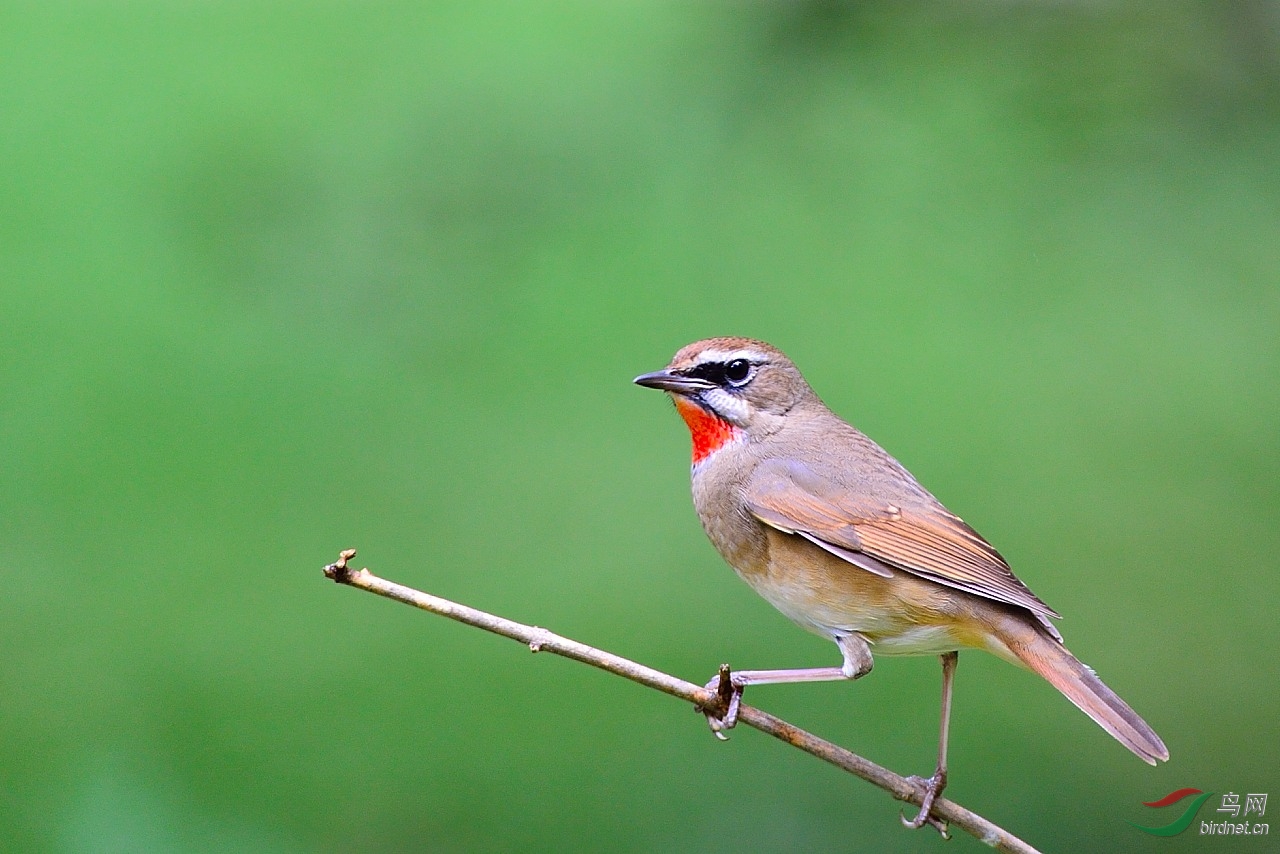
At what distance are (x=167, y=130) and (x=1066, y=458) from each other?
18.1ft

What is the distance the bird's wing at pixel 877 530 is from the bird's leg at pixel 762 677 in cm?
23

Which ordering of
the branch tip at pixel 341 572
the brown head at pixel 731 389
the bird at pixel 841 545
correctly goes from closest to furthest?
the branch tip at pixel 341 572 → the bird at pixel 841 545 → the brown head at pixel 731 389

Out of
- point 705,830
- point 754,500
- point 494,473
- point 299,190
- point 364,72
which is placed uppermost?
point 364,72

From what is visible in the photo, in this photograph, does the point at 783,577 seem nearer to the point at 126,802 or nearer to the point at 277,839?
the point at 277,839

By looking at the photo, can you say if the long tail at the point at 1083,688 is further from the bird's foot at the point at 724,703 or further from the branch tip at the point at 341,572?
the branch tip at the point at 341,572

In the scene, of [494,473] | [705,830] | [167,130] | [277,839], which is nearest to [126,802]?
[277,839]

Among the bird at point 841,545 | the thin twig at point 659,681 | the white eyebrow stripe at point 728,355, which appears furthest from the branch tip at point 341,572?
the white eyebrow stripe at point 728,355

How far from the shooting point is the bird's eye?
3.90 metres

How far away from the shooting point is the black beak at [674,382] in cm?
369

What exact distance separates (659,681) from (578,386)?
4.66 metres

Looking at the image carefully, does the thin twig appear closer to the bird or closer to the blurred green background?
the bird

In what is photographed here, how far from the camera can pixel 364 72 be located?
308 inches

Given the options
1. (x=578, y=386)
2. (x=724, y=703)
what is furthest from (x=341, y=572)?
(x=578, y=386)

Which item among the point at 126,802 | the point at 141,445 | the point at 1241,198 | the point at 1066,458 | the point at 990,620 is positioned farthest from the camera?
the point at 1066,458
